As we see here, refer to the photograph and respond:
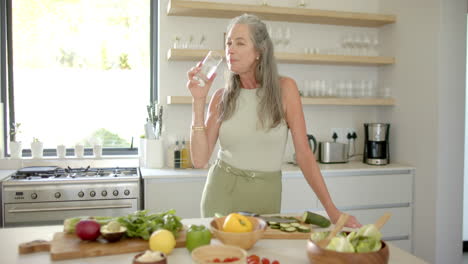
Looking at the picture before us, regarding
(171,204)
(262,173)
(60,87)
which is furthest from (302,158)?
(60,87)

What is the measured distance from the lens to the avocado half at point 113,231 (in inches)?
54.9

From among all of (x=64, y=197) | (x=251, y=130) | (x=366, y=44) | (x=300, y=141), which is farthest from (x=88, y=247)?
(x=366, y=44)

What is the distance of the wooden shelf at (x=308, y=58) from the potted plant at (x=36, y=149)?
125 cm

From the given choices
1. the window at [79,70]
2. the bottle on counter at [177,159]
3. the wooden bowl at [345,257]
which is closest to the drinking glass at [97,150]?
the window at [79,70]

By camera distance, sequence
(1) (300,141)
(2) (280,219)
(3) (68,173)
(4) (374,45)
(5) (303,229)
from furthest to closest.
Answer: (4) (374,45), (3) (68,173), (1) (300,141), (2) (280,219), (5) (303,229)

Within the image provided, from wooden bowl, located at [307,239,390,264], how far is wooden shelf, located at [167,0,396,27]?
8.50ft

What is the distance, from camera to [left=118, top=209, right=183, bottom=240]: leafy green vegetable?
1444 millimetres

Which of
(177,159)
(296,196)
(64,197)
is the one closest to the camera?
(64,197)

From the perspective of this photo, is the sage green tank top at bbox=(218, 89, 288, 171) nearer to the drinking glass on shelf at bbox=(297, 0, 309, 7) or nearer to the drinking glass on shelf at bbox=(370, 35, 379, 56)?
the drinking glass on shelf at bbox=(297, 0, 309, 7)

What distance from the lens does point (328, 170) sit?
11.4 feet

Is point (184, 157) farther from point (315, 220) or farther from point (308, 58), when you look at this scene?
point (315, 220)

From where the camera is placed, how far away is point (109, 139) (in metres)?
3.96

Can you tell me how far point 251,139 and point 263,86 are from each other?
9.5 inches

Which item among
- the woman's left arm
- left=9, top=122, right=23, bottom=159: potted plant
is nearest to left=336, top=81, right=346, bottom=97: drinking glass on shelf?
the woman's left arm
